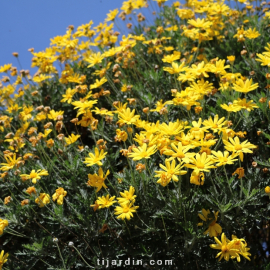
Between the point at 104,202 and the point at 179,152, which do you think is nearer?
the point at 179,152

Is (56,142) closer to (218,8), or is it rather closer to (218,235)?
(218,235)

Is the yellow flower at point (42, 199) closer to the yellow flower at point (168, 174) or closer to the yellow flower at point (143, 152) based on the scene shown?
the yellow flower at point (143, 152)

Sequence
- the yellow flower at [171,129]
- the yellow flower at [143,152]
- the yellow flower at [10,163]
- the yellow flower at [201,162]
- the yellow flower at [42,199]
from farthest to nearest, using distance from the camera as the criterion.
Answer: the yellow flower at [10,163] → the yellow flower at [42,199] → the yellow flower at [171,129] → the yellow flower at [143,152] → the yellow flower at [201,162]

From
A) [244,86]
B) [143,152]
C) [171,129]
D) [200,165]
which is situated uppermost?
[244,86]

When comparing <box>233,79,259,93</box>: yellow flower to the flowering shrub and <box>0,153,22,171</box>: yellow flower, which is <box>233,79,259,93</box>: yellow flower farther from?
<box>0,153,22,171</box>: yellow flower

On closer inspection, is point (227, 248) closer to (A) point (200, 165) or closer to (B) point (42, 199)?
(A) point (200, 165)

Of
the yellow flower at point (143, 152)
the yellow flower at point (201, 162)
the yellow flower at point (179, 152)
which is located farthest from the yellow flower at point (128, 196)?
the yellow flower at point (201, 162)

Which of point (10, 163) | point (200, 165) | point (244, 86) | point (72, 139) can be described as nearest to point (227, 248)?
point (200, 165)

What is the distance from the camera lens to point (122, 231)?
2895 mm

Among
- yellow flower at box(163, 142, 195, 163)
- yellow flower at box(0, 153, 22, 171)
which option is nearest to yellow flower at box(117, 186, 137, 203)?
yellow flower at box(163, 142, 195, 163)

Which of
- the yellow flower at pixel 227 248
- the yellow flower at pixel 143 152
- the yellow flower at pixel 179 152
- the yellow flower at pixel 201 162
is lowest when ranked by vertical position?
the yellow flower at pixel 227 248

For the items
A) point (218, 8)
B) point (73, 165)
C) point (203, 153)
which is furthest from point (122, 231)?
point (218, 8)

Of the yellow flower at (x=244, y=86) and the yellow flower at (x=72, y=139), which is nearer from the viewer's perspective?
the yellow flower at (x=244, y=86)

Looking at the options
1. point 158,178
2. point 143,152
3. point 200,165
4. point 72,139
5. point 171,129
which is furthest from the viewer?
point 72,139
